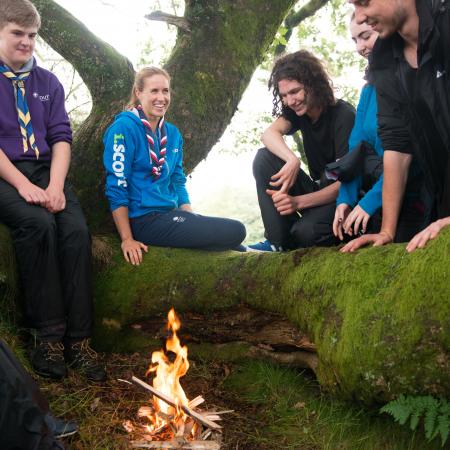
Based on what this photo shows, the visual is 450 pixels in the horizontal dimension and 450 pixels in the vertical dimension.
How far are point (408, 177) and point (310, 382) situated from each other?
67.8 inches

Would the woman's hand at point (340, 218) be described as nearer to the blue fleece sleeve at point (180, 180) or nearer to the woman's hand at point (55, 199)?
the blue fleece sleeve at point (180, 180)

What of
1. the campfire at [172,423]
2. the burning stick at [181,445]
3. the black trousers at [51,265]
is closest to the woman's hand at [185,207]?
the black trousers at [51,265]

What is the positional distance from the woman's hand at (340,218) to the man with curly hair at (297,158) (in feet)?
1.00

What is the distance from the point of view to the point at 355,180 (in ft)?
13.4

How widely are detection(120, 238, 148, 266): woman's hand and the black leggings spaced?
0.58 feet

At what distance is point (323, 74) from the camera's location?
14.9 ft

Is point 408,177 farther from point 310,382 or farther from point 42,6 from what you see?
point 42,6

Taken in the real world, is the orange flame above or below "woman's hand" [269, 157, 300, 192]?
below

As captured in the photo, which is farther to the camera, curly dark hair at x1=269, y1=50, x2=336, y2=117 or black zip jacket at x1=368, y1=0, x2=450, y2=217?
curly dark hair at x1=269, y1=50, x2=336, y2=117

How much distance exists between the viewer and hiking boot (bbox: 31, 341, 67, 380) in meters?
3.58

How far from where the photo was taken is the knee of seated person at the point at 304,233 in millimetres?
4277

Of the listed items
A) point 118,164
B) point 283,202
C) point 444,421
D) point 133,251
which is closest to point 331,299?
point 444,421

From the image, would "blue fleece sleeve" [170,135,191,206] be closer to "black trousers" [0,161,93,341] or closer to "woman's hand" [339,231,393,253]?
"black trousers" [0,161,93,341]

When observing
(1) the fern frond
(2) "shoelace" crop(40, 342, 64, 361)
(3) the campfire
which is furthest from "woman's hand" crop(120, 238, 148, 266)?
(1) the fern frond
